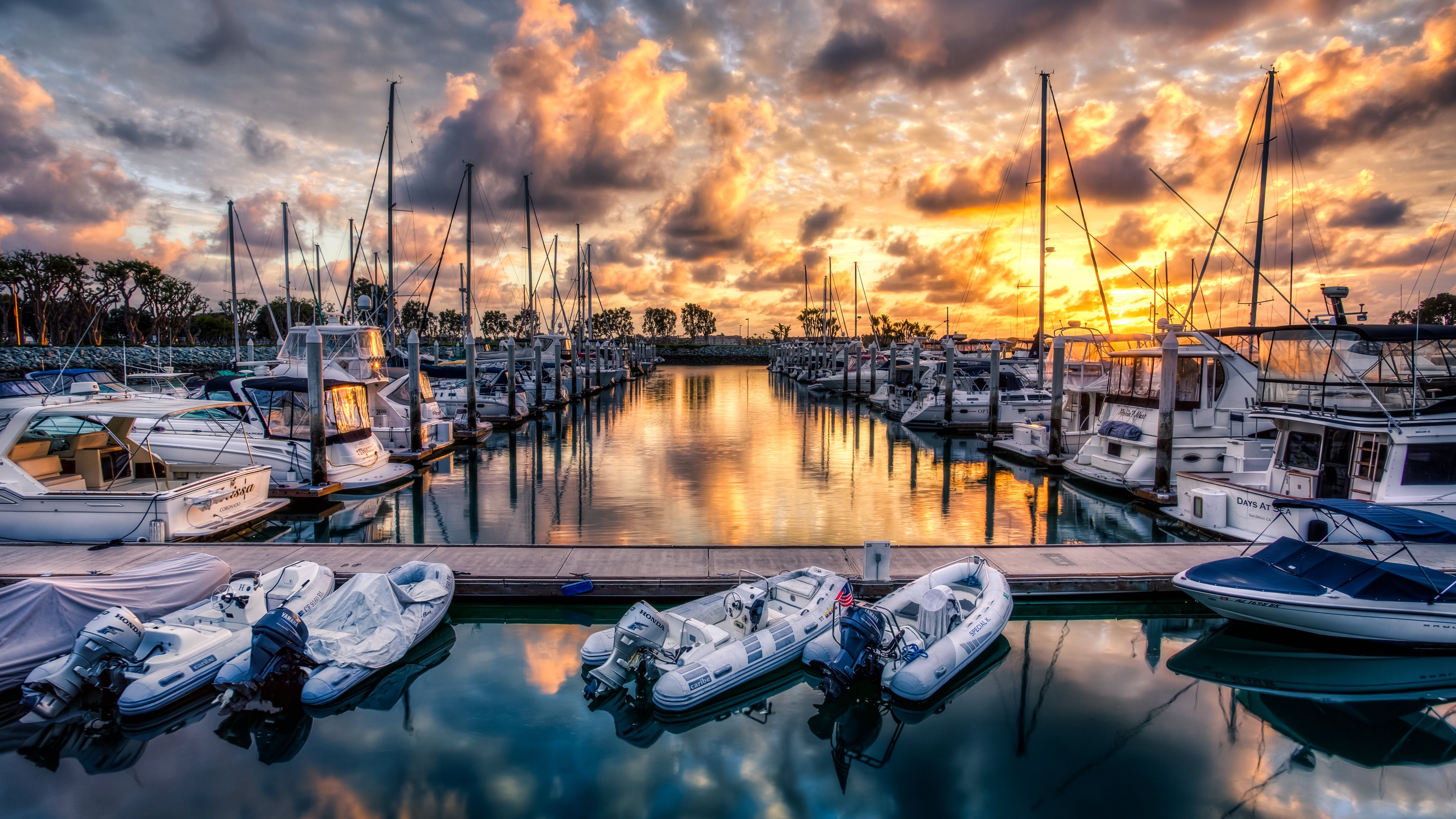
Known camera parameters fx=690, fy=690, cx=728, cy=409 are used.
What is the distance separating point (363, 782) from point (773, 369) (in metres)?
91.9

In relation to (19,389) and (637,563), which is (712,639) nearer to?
(637,563)

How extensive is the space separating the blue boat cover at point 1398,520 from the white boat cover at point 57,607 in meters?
15.3

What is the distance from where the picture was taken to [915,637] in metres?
8.70

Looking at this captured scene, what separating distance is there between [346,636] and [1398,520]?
45.0ft

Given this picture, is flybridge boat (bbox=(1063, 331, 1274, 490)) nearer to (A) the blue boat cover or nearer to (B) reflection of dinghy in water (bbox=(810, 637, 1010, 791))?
(A) the blue boat cover

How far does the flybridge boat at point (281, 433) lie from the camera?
55.1 ft

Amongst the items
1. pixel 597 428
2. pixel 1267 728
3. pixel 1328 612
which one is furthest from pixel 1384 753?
pixel 597 428

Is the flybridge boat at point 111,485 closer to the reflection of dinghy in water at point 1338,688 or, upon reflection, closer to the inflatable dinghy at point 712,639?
Answer: the inflatable dinghy at point 712,639

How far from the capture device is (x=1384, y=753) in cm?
755

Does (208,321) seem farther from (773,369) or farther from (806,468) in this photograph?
(806,468)

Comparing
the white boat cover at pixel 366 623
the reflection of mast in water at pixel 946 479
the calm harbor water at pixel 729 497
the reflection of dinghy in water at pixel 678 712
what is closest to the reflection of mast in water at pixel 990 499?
the calm harbor water at pixel 729 497

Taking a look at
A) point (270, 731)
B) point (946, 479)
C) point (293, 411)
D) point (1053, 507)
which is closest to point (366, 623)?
point (270, 731)

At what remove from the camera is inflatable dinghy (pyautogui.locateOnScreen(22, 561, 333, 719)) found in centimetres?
743

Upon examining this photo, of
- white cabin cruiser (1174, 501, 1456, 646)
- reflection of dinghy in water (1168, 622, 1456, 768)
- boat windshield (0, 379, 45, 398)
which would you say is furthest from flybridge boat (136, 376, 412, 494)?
reflection of dinghy in water (1168, 622, 1456, 768)
